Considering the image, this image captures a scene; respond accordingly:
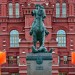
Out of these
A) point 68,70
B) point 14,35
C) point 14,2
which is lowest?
point 68,70

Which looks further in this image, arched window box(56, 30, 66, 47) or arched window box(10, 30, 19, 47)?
arched window box(10, 30, 19, 47)

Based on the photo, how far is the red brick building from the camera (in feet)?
215

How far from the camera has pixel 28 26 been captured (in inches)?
2559

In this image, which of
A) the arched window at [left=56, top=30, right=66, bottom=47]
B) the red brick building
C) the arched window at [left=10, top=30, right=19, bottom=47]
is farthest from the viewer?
the arched window at [left=10, top=30, right=19, bottom=47]

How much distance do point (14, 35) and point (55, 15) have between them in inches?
240

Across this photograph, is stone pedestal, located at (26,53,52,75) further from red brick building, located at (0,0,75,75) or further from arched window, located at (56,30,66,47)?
arched window, located at (56,30,66,47)

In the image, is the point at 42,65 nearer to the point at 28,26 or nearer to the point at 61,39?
the point at 28,26

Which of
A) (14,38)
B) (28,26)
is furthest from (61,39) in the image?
(14,38)

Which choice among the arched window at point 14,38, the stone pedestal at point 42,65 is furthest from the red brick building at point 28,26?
the stone pedestal at point 42,65

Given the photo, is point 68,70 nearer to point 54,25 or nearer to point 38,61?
point 54,25

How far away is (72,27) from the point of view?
2657 inches

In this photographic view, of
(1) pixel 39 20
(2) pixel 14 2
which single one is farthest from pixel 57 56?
(1) pixel 39 20

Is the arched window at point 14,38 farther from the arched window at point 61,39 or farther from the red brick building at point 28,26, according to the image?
the arched window at point 61,39

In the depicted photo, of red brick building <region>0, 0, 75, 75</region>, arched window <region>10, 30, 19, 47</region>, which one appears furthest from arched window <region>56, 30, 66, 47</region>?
arched window <region>10, 30, 19, 47</region>
